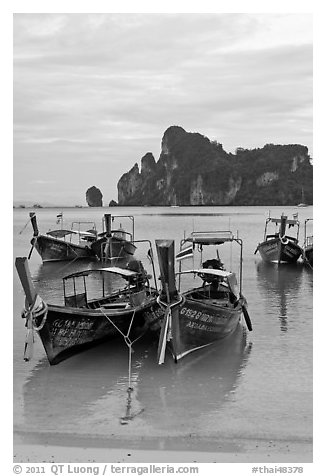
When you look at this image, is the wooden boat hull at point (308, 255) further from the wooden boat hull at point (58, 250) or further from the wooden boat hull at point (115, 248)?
the wooden boat hull at point (58, 250)

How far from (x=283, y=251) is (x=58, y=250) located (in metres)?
12.6

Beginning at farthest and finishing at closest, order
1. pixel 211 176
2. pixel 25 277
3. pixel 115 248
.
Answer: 1. pixel 211 176
2. pixel 115 248
3. pixel 25 277

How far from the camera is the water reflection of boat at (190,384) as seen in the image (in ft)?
32.2

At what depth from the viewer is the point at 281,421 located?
9617mm

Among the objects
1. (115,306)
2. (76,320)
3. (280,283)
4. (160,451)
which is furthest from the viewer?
(280,283)

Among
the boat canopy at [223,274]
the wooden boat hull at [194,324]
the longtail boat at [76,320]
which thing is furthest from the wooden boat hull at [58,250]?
the wooden boat hull at [194,324]

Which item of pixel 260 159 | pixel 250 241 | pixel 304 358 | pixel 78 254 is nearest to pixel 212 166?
pixel 260 159

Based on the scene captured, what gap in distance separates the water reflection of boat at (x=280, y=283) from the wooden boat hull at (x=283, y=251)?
44 cm

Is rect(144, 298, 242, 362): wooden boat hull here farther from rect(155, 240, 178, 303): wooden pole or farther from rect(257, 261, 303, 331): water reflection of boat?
rect(257, 261, 303, 331): water reflection of boat

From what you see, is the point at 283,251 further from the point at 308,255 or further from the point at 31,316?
the point at 31,316

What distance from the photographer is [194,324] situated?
12477 mm

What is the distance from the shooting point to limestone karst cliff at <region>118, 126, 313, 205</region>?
113 metres

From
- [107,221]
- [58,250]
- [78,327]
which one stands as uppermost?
[107,221]

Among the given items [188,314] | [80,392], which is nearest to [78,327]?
[80,392]
